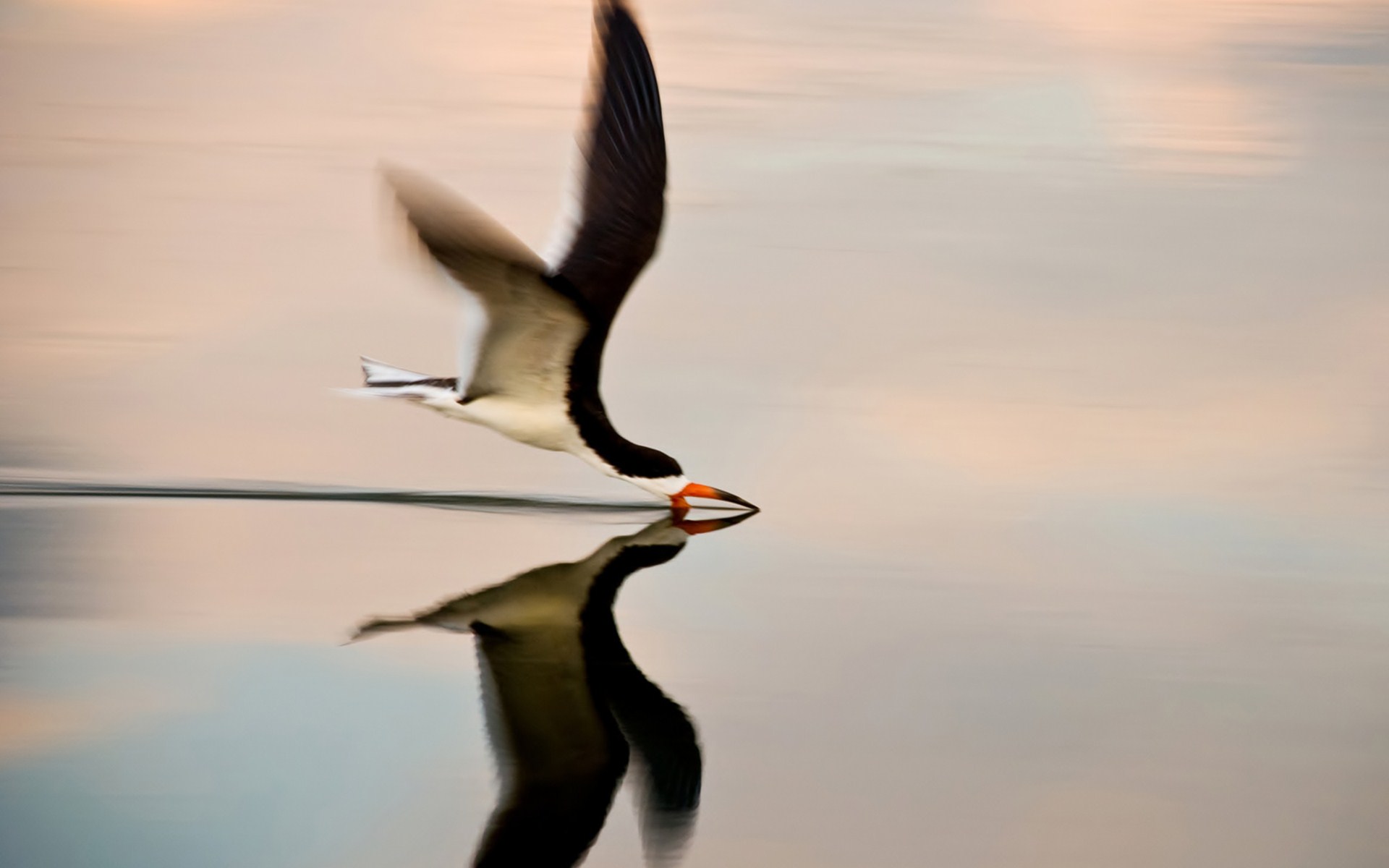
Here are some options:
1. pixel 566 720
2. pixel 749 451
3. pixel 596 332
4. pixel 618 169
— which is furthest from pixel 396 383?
pixel 566 720

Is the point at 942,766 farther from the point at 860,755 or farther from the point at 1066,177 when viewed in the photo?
the point at 1066,177

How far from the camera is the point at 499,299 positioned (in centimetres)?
400

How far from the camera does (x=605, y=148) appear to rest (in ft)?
15.3

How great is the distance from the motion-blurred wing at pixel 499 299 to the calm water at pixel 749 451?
1.16 feet

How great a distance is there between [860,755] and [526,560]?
1189 mm

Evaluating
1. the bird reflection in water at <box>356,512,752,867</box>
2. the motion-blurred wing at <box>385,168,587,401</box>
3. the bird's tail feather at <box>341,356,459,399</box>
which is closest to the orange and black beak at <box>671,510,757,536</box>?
the bird reflection in water at <box>356,512,752,867</box>

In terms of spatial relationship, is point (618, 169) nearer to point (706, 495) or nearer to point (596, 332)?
point (596, 332)

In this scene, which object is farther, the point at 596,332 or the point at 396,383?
the point at 396,383

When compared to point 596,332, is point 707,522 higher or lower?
lower

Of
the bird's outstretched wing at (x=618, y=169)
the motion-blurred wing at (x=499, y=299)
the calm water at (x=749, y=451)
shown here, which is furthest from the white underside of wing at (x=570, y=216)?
the calm water at (x=749, y=451)

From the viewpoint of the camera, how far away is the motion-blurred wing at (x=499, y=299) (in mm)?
3363

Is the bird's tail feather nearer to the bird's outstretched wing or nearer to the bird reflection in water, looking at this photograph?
the bird's outstretched wing

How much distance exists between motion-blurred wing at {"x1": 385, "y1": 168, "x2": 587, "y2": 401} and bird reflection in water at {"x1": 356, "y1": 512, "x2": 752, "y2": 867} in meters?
0.63

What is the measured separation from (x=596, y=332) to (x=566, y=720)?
1.47 metres
